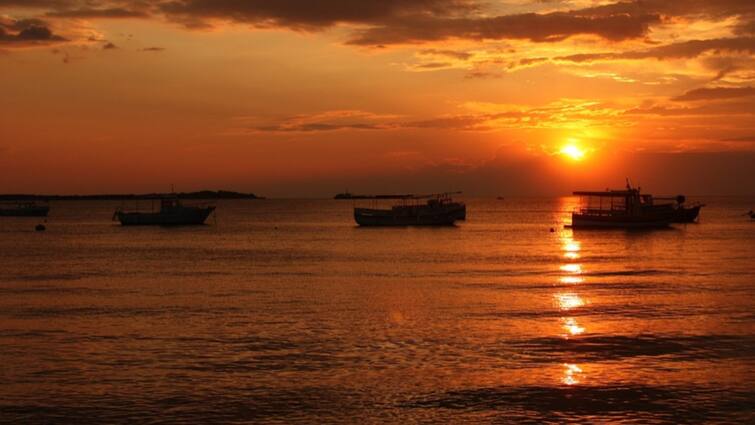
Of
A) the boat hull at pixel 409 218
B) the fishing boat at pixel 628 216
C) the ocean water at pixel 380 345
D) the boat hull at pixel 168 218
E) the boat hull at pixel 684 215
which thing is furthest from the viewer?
the boat hull at pixel 168 218

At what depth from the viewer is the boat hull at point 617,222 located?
104 m

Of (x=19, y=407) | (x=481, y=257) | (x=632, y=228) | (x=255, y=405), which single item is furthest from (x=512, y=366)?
(x=632, y=228)

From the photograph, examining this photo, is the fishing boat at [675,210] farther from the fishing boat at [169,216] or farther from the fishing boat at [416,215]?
the fishing boat at [169,216]

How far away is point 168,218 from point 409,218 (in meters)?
33.8

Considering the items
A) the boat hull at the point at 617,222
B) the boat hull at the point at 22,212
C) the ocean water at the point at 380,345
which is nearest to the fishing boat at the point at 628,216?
the boat hull at the point at 617,222

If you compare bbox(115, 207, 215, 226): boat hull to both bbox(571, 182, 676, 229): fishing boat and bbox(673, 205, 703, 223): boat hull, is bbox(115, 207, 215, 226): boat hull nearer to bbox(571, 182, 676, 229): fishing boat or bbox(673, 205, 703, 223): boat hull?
bbox(571, 182, 676, 229): fishing boat

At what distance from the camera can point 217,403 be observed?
19609 mm

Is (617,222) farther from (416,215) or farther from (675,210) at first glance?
(416,215)

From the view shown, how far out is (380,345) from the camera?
2633 centimetres

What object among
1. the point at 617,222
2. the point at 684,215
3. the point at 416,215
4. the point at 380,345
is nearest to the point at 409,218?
the point at 416,215

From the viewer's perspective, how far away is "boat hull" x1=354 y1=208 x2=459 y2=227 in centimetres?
12000

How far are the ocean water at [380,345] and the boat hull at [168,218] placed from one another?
66873mm

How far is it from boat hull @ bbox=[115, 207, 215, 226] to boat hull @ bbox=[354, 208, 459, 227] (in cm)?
2413

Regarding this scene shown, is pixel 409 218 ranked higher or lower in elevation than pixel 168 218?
higher
